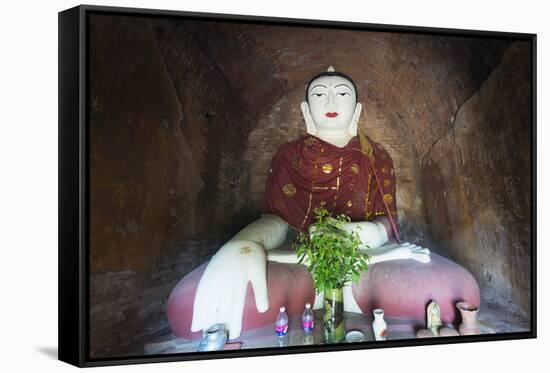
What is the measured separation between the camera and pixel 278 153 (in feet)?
17.6

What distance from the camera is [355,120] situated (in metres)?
5.48

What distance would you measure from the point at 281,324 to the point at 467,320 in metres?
1.37

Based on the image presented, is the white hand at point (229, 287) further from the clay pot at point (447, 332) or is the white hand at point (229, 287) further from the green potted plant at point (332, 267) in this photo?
the clay pot at point (447, 332)

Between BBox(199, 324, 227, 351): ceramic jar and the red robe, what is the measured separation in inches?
36.3

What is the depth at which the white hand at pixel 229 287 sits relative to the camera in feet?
16.1

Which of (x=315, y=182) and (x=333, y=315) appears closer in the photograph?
(x=333, y=315)

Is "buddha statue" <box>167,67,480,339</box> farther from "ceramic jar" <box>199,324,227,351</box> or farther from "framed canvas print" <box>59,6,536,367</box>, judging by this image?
"ceramic jar" <box>199,324,227,351</box>

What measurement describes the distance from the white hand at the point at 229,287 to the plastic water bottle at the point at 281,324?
111 mm

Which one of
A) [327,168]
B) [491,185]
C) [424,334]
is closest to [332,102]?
[327,168]

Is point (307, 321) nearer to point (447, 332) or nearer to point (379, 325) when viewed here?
point (379, 325)

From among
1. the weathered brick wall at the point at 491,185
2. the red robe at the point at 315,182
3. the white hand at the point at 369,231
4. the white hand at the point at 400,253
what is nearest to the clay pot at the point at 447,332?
the weathered brick wall at the point at 491,185

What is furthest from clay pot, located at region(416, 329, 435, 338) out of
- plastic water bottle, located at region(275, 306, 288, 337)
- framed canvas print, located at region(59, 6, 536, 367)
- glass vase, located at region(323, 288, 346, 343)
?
plastic water bottle, located at region(275, 306, 288, 337)

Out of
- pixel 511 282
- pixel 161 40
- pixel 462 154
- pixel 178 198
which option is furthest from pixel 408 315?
pixel 161 40

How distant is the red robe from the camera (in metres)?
5.38
